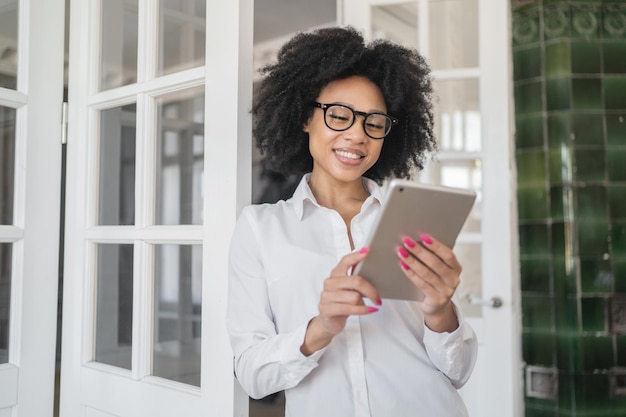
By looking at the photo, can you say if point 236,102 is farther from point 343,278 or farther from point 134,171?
point 343,278

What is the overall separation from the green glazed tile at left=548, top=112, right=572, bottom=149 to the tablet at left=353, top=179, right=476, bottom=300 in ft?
5.75

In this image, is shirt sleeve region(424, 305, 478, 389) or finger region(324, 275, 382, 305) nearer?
finger region(324, 275, 382, 305)

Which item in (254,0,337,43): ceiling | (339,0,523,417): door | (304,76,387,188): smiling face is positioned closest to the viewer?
(304,76,387,188): smiling face

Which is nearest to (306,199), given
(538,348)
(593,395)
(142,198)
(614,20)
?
(142,198)

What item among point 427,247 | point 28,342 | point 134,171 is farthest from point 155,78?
point 427,247

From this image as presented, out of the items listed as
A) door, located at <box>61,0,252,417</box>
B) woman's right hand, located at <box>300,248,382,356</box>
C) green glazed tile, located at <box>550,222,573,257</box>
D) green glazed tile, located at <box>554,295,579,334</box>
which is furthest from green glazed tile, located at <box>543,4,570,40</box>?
woman's right hand, located at <box>300,248,382,356</box>

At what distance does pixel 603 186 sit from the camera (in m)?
2.49

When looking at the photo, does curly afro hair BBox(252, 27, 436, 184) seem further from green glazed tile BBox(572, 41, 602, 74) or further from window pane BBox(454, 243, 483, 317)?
green glazed tile BBox(572, 41, 602, 74)

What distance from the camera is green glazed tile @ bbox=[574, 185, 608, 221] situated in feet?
8.16

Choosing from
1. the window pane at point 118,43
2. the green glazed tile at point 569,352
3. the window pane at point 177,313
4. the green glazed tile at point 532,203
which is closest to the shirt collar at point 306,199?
the window pane at point 177,313

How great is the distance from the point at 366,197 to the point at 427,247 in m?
0.34

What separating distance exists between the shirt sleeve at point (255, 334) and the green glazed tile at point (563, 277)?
5.82 ft

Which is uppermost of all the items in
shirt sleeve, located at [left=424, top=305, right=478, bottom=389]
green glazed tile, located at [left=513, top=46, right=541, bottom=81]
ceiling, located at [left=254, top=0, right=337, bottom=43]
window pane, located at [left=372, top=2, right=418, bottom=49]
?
ceiling, located at [left=254, top=0, right=337, bottom=43]

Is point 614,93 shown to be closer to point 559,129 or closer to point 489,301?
point 559,129
